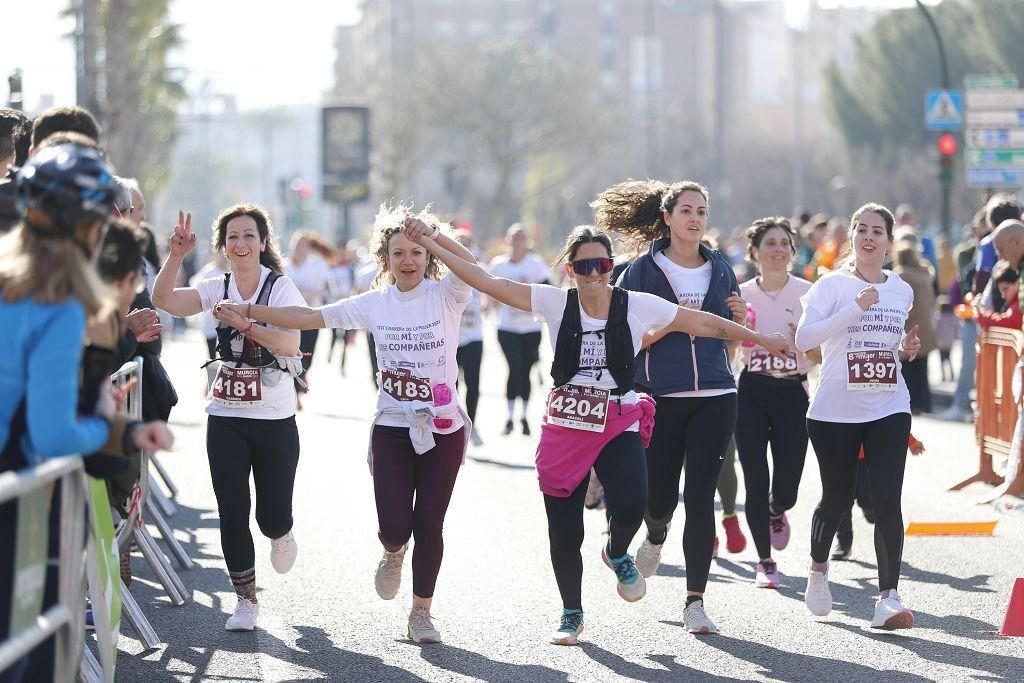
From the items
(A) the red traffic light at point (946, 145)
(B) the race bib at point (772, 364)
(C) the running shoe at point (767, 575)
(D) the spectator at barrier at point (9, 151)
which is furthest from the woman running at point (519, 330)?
(A) the red traffic light at point (946, 145)

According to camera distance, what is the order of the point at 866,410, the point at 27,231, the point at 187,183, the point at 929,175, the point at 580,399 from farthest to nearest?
the point at 187,183, the point at 929,175, the point at 866,410, the point at 580,399, the point at 27,231

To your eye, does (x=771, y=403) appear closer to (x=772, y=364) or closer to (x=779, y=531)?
(x=772, y=364)

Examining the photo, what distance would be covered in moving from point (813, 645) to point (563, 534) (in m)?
1.17

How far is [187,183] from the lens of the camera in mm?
152500

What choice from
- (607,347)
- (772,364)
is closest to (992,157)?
(772,364)

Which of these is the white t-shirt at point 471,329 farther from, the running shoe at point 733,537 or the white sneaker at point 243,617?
the white sneaker at point 243,617

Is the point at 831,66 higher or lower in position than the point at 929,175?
higher

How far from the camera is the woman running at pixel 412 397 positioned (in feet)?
24.0

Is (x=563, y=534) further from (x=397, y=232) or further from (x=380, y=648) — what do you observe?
(x=397, y=232)

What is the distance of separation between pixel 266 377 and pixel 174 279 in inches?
24.1

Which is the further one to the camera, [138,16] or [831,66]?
[831,66]

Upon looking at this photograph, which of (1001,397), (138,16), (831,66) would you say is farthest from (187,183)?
(1001,397)

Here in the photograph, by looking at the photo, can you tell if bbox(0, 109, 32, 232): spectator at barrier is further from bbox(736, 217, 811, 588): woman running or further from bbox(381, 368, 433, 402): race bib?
bbox(736, 217, 811, 588): woman running

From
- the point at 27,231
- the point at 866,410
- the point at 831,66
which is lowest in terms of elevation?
the point at 866,410
